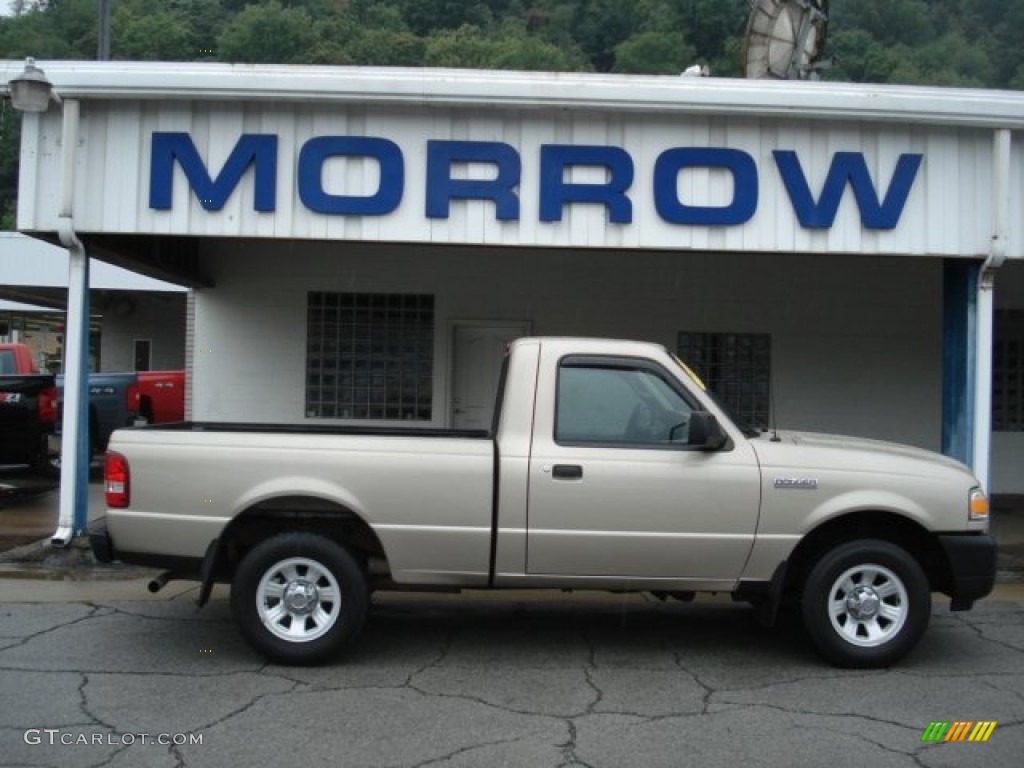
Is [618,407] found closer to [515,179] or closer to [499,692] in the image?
[499,692]

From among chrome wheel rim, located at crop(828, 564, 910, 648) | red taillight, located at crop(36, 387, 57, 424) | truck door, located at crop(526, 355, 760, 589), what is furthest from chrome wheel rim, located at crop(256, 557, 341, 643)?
red taillight, located at crop(36, 387, 57, 424)

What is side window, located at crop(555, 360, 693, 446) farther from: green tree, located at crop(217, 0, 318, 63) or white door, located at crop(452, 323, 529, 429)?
green tree, located at crop(217, 0, 318, 63)

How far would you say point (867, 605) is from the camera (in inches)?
219

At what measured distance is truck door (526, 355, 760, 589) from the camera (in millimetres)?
5430

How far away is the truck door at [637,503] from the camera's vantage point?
5430 millimetres

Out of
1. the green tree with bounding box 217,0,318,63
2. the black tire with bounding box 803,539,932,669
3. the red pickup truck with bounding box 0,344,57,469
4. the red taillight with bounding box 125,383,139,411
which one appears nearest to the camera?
the black tire with bounding box 803,539,932,669

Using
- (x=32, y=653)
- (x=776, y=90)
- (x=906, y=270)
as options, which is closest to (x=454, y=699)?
(x=32, y=653)

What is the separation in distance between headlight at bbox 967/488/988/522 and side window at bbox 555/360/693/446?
171cm

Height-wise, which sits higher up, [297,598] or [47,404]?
[47,404]

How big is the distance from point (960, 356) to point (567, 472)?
530 centimetres

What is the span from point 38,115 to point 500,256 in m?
5.28

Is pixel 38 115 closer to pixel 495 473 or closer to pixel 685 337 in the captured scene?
pixel 495 473

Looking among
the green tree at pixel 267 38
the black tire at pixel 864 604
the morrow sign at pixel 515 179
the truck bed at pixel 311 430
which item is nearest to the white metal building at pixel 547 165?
the morrow sign at pixel 515 179

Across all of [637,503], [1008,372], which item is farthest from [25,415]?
[1008,372]
